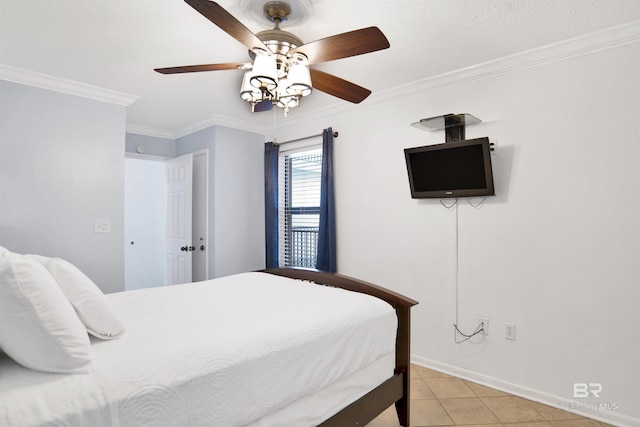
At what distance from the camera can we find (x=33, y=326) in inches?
43.4

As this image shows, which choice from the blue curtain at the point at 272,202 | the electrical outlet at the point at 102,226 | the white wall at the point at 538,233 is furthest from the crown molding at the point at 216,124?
the white wall at the point at 538,233

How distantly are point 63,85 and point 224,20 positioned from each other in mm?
2376

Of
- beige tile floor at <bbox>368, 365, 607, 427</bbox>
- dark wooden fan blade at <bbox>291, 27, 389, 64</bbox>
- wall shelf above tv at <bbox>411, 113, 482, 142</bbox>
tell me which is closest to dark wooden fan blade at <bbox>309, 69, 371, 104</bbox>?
dark wooden fan blade at <bbox>291, 27, 389, 64</bbox>

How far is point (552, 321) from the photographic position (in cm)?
241

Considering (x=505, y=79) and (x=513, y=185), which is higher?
(x=505, y=79)

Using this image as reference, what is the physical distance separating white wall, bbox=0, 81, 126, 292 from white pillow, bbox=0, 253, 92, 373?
224 cm

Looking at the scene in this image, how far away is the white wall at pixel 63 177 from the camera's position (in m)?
2.85

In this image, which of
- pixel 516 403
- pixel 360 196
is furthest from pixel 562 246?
pixel 360 196

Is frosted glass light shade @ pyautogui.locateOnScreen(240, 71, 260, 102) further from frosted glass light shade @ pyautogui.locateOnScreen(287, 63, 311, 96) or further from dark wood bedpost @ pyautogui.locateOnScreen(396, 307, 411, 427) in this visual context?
dark wood bedpost @ pyautogui.locateOnScreen(396, 307, 411, 427)

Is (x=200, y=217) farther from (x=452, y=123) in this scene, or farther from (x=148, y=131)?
(x=452, y=123)

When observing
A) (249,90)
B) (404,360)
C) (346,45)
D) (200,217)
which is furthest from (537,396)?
(200,217)

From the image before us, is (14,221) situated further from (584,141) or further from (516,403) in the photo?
(584,141)

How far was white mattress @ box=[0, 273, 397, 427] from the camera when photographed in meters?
1.07

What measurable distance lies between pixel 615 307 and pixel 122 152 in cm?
404
